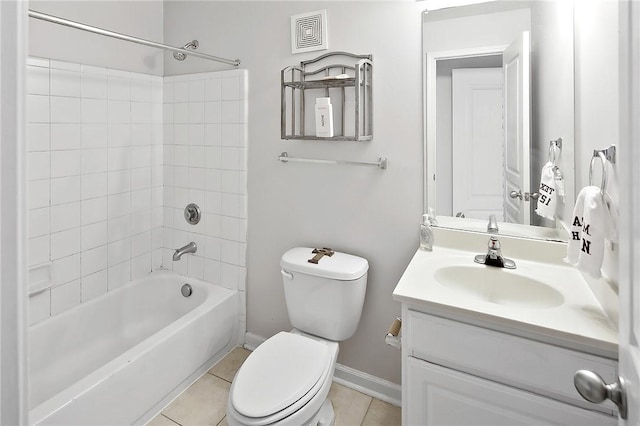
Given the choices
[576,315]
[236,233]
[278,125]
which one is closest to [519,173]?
[576,315]

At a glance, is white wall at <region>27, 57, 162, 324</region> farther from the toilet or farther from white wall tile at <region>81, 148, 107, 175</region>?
the toilet

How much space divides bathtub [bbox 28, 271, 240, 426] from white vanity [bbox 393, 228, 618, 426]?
114cm

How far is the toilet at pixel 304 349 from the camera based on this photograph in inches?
49.8

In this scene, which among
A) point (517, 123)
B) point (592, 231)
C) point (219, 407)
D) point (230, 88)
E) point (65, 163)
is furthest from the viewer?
A: point (230, 88)

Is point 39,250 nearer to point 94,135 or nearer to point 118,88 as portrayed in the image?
point 94,135

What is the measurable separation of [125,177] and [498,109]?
205cm

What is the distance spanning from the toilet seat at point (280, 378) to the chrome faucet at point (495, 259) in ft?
2.47

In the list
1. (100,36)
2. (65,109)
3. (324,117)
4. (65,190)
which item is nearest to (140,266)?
(65,190)

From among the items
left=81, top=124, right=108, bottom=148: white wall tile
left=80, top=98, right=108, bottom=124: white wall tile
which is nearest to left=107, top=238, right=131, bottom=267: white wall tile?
left=81, top=124, right=108, bottom=148: white wall tile

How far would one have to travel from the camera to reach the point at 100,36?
2.01 meters

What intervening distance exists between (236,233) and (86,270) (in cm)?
84

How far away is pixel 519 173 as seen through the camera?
58.6 inches

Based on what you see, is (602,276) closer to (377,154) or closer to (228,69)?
(377,154)

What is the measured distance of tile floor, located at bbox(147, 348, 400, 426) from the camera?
1.68 m
